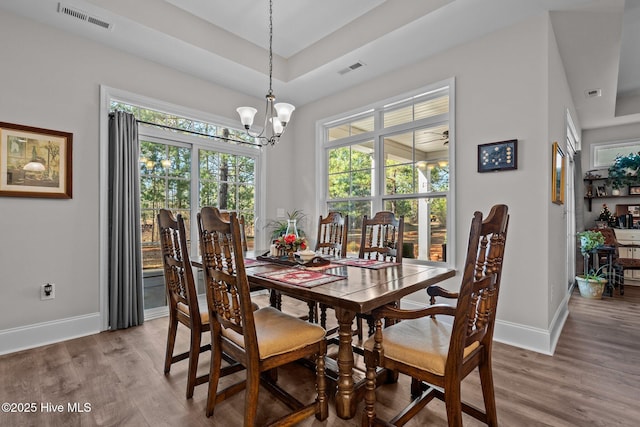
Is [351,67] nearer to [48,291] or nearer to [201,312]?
[201,312]

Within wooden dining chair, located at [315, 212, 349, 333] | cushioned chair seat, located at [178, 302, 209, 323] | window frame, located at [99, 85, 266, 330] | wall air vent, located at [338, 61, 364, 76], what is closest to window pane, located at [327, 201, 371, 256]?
wooden dining chair, located at [315, 212, 349, 333]

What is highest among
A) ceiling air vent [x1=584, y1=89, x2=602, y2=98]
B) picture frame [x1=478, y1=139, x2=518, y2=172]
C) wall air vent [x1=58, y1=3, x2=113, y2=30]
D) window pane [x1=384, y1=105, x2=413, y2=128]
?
wall air vent [x1=58, y1=3, x2=113, y2=30]

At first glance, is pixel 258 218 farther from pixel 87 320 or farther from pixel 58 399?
pixel 58 399

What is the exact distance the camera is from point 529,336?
106 inches

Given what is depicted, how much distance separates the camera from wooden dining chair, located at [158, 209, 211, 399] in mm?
1848

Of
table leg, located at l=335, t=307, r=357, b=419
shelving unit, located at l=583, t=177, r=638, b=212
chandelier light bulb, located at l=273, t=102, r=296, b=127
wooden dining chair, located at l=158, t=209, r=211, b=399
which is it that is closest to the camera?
table leg, located at l=335, t=307, r=357, b=419

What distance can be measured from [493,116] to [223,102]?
A: 10.4 ft

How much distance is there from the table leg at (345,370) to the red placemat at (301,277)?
0.25 m

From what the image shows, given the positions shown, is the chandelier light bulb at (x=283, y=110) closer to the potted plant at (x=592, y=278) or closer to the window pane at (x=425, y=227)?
the window pane at (x=425, y=227)

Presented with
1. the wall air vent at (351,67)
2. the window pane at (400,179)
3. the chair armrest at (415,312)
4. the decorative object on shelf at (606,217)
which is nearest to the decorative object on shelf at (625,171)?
the decorative object on shelf at (606,217)

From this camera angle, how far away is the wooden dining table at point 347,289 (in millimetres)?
1467

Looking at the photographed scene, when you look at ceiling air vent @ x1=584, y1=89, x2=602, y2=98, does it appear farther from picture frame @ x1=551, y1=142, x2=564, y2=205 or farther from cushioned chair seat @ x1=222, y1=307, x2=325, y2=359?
cushioned chair seat @ x1=222, y1=307, x2=325, y2=359

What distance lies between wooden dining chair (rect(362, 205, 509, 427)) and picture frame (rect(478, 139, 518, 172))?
1.70m

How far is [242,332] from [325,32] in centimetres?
334
